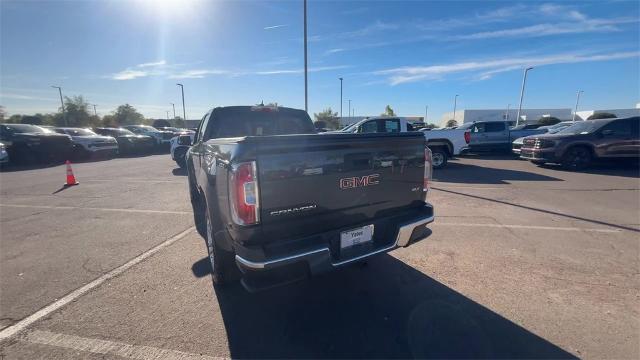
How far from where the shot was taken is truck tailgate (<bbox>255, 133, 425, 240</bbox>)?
7.50 ft

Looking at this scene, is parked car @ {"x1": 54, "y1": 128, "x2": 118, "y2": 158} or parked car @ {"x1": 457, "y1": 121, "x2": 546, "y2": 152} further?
parked car @ {"x1": 54, "y1": 128, "x2": 118, "y2": 158}

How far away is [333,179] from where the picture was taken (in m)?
2.54

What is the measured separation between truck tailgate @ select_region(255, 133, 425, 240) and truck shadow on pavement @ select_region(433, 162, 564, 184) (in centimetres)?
674

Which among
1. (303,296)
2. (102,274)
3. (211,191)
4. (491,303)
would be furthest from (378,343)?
(102,274)

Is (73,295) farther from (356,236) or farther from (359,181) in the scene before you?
(359,181)

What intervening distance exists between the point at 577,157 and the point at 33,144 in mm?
23402

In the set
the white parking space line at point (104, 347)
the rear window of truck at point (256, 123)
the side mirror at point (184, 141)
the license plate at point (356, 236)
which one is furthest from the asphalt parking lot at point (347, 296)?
the rear window of truck at point (256, 123)

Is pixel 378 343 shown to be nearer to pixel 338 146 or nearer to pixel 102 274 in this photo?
pixel 338 146

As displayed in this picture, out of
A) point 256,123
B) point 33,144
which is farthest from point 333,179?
point 33,144

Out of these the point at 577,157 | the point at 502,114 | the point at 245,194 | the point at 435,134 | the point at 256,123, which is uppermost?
the point at 502,114

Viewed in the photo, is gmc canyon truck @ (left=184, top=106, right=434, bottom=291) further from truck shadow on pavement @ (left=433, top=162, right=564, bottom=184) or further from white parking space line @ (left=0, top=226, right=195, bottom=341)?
truck shadow on pavement @ (left=433, top=162, right=564, bottom=184)

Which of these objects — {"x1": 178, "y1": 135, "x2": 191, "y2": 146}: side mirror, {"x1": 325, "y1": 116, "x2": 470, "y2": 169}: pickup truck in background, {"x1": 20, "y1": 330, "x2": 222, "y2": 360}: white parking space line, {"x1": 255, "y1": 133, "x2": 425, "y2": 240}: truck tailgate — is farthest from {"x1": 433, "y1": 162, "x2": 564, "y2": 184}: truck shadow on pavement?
{"x1": 20, "y1": 330, "x2": 222, "y2": 360}: white parking space line

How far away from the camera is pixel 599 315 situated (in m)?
2.68

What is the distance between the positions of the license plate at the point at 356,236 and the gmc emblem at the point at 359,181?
Answer: 1.31 feet
